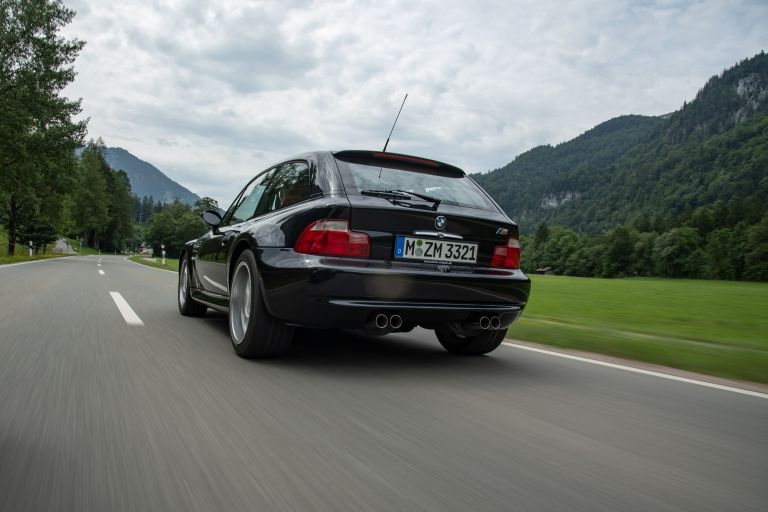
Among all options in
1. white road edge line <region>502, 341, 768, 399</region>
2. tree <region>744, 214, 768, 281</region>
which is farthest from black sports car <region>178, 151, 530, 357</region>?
tree <region>744, 214, 768, 281</region>

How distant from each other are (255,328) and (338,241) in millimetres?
922

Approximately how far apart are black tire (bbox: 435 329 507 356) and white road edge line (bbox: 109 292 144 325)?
3.18 metres

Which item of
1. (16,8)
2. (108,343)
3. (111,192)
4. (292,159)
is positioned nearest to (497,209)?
(292,159)

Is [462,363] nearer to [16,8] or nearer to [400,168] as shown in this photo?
[400,168]

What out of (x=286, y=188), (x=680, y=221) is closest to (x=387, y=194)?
(x=286, y=188)

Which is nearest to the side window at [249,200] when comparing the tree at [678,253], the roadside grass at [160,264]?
the roadside grass at [160,264]

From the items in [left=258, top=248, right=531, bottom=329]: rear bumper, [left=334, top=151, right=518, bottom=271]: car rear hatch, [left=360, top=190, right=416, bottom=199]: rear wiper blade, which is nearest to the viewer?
[left=258, top=248, right=531, bottom=329]: rear bumper

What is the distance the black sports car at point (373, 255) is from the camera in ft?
12.7

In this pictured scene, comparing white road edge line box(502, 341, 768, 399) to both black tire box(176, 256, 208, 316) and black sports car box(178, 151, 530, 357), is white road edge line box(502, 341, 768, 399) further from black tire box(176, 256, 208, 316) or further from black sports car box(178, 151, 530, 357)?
black tire box(176, 256, 208, 316)

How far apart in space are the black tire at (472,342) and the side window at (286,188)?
1.51m

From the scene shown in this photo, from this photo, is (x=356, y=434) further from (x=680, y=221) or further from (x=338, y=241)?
(x=680, y=221)

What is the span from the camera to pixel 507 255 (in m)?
4.48

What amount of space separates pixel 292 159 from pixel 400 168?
964 millimetres

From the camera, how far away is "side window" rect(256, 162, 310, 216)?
176 inches
